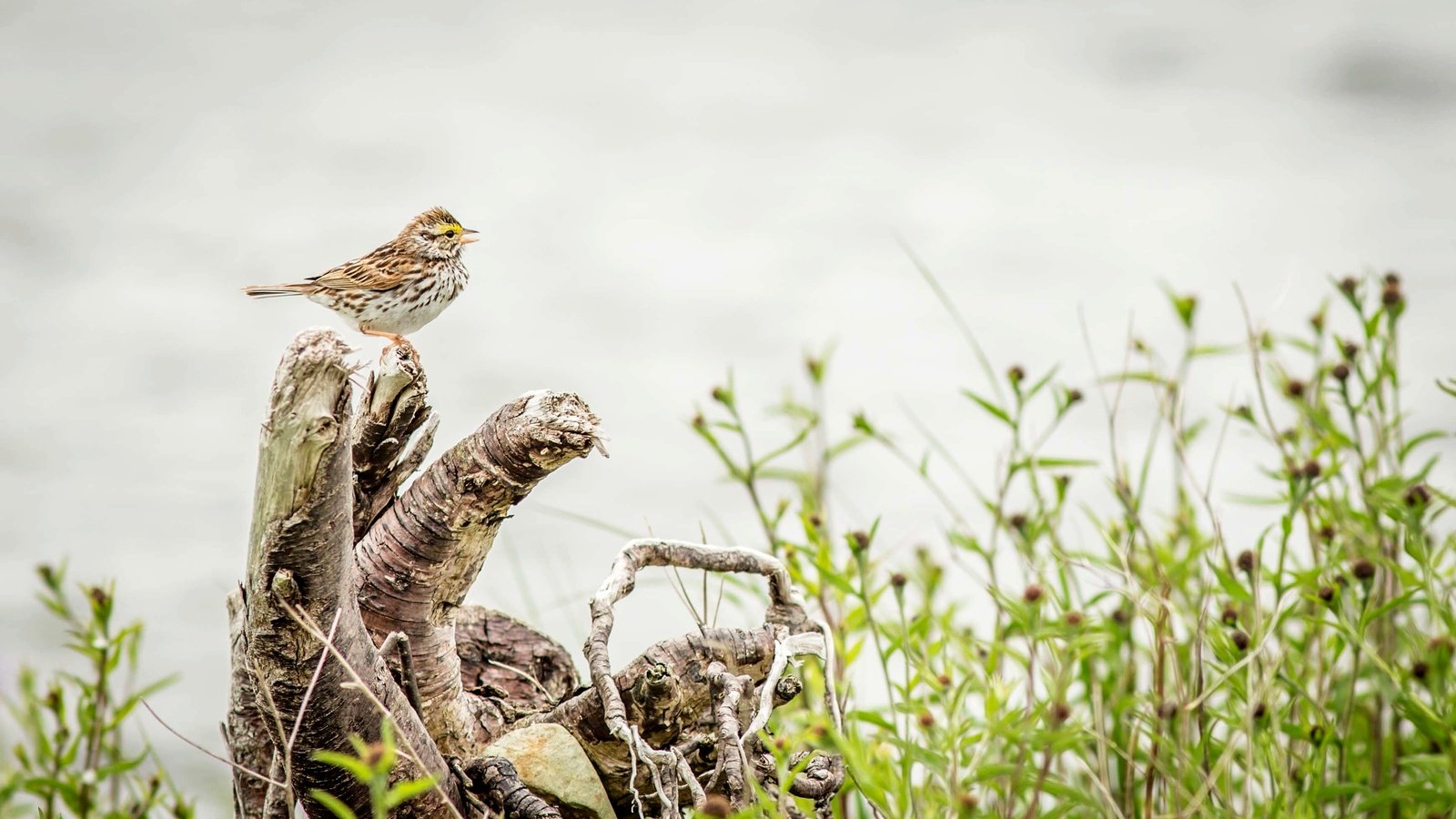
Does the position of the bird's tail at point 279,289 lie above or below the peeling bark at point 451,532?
above

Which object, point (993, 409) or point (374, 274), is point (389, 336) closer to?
point (374, 274)

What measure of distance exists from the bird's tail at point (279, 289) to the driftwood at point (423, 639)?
17.0 inches

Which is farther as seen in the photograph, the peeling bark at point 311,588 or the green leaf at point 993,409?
the green leaf at point 993,409

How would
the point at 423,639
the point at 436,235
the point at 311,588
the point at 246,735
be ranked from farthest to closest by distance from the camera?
1. the point at 436,235
2. the point at 423,639
3. the point at 246,735
4. the point at 311,588

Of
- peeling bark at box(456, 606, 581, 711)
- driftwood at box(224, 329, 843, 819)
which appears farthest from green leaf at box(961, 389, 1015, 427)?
peeling bark at box(456, 606, 581, 711)

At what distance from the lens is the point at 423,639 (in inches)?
73.8

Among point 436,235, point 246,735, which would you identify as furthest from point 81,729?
point 436,235

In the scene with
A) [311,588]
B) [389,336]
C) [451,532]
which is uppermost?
[389,336]

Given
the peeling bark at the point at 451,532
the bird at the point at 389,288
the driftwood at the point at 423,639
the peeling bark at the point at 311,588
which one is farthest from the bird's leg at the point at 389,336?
the peeling bark at the point at 311,588

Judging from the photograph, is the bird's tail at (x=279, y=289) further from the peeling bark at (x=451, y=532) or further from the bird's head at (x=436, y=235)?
the peeling bark at (x=451, y=532)

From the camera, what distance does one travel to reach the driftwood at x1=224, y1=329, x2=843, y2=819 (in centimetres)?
140

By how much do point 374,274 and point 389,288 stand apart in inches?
1.6

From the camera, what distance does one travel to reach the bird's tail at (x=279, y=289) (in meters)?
2.29

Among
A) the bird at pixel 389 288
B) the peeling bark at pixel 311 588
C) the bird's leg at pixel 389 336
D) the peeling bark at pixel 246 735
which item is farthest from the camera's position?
the bird at pixel 389 288
